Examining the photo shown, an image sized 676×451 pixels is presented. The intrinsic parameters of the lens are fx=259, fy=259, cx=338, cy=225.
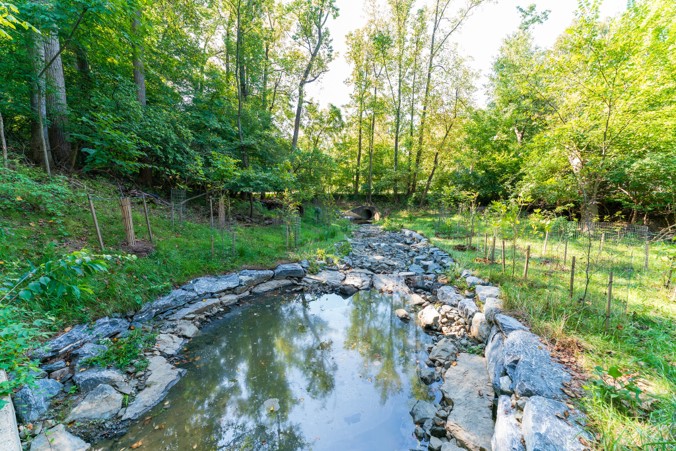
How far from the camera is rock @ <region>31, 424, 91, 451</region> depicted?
2.24 metres

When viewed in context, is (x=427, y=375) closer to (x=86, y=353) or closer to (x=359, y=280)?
(x=359, y=280)

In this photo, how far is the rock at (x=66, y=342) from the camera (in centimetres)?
300

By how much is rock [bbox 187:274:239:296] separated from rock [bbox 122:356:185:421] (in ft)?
5.77

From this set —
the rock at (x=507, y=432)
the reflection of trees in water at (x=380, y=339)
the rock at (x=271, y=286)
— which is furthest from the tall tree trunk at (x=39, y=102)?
the rock at (x=507, y=432)

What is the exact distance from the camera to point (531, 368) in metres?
2.58

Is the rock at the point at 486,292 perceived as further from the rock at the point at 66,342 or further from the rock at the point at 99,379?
the rock at the point at 66,342

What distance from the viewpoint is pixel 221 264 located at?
20.1ft

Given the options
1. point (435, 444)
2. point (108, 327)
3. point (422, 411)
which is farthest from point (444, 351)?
point (108, 327)

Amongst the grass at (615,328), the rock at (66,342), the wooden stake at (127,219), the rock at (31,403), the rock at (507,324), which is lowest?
the rock at (31,403)

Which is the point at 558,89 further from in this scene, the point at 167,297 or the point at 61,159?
the point at 61,159

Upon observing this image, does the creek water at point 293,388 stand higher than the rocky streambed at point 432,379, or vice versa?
the rocky streambed at point 432,379

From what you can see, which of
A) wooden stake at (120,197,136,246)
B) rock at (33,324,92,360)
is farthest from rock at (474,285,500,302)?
wooden stake at (120,197,136,246)

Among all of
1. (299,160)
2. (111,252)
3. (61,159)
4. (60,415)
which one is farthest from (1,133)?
(299,160)

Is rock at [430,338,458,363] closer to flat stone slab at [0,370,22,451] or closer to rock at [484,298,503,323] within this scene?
rock at [484,298,503,323]
